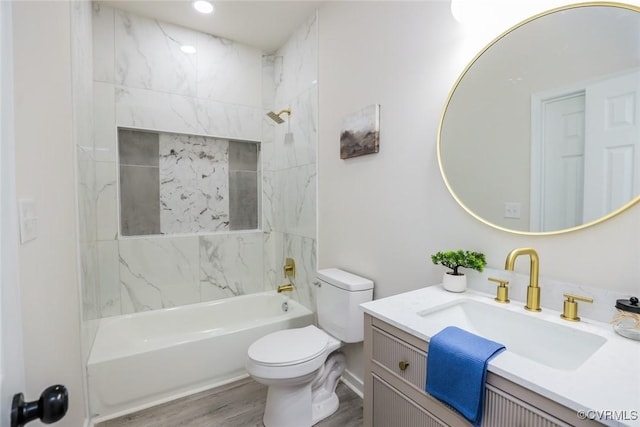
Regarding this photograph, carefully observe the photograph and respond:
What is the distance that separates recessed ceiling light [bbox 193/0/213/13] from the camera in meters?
2.23

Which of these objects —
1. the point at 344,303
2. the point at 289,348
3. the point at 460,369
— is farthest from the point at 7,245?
the point at 344,303

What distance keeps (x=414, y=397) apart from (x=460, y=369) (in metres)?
0.27

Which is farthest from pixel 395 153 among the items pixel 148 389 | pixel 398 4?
pixel 148 389

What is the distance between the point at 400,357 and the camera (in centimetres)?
103

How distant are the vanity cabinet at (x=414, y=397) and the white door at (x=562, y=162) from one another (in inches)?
25.6

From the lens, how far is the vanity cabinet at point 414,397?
0.68 m

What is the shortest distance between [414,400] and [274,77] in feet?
9.82

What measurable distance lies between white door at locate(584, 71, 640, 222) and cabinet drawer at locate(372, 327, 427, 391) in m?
0.76

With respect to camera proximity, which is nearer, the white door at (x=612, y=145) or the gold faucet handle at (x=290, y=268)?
the white door at (x=612, y=145)

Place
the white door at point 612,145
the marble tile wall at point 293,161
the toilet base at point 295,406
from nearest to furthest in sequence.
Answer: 1. the white door at point 612,145
2. the toilet base at point 295,406
3. the marble tile wall at point 293,161

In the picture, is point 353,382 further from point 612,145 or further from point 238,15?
point 238,15

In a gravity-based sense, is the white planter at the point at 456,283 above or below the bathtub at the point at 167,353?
above

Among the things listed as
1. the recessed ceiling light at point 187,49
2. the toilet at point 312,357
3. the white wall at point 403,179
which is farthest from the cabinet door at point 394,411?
the recessed ceiling light at point 187,49

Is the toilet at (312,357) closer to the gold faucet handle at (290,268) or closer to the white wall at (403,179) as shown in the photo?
the white wall at (403,179)
